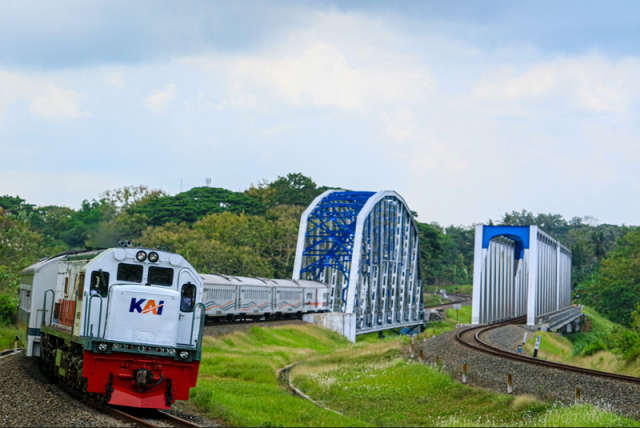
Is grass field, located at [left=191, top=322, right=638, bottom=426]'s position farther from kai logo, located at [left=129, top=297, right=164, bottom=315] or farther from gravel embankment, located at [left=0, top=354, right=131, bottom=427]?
gravel embankment, located at [left=0, top=354, right=131, bottom=427]

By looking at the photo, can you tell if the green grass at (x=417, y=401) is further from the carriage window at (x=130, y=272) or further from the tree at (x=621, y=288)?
the tree at (x=621, y=288)

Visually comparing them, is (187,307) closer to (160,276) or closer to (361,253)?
(160,276)

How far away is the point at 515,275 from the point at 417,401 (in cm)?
6128

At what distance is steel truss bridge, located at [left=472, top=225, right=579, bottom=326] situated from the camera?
54594 millimetres

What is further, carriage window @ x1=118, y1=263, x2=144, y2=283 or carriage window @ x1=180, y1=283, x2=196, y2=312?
carriage window @ x1=180, y1=283, x2=196, y2=312

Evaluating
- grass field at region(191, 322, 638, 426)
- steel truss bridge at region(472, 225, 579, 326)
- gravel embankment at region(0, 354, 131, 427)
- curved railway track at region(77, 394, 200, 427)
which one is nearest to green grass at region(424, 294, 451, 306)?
steel truss bridge at region(472, 225, 579, 326)

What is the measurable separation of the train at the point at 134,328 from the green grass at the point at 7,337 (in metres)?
13.1

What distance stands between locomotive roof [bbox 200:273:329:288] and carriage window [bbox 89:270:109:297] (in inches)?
814

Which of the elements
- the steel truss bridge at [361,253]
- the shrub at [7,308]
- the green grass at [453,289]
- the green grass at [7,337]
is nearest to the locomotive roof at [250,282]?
the steel truss bridge at [361,253]

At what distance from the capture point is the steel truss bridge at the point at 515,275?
5459cm

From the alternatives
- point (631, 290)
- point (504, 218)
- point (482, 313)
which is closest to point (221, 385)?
point (482, 313)

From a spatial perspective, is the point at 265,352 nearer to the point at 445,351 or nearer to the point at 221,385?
the point at 445,351

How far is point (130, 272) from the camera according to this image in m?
14.8

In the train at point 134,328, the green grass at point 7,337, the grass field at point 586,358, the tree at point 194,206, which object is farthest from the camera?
the tree at point 194,206
